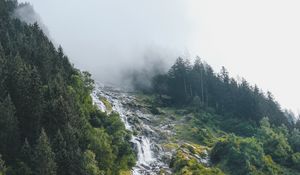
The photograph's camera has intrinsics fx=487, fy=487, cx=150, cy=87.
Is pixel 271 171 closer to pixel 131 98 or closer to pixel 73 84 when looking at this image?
pixel 73 84

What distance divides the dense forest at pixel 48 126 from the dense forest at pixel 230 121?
19.5 metres

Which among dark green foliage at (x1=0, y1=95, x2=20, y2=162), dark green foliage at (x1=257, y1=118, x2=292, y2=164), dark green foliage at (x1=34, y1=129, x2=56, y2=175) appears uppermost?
dark green foliage at (x1=257, y1=118, x2=292, y2=164)

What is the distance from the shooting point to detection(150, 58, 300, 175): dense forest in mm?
102562

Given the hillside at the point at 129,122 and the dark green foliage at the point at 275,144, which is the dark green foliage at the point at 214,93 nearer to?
the hillside at the point at 129,122

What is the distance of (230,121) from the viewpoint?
484 feet

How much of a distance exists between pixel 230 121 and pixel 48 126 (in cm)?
8107

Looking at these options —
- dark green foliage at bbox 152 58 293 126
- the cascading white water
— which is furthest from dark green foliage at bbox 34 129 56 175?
dark green foliage at bbox 152 58 293 126

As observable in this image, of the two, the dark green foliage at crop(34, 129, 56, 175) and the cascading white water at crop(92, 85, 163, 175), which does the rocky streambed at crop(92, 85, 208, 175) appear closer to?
the cascading white water at crop(92, 85, 163, 175)

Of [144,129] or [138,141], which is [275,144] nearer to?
[144,129]

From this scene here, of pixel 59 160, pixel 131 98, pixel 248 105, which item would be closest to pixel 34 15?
pixel 131 98

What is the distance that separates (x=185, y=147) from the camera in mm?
115938

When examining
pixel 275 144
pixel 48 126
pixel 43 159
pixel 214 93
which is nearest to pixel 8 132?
pixel 48 126

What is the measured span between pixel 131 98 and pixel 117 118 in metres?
61.7

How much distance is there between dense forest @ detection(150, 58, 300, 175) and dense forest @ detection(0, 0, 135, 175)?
19.5 meters
